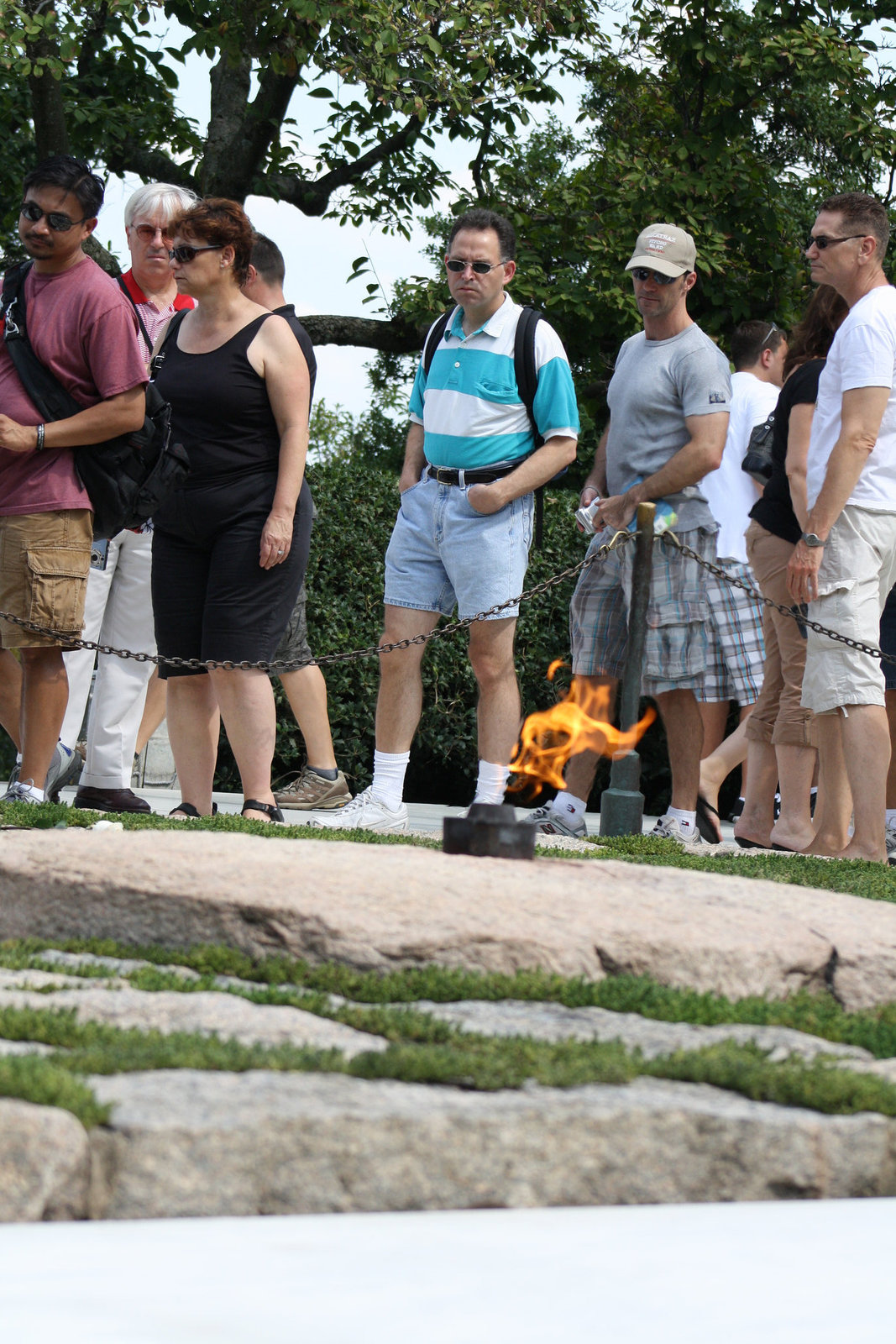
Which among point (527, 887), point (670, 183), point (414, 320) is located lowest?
point (527, 887)

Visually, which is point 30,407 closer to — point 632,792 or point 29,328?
point 29,328

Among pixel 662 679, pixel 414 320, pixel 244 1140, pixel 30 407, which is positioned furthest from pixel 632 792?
pixel 414 320

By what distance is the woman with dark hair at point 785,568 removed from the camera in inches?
239

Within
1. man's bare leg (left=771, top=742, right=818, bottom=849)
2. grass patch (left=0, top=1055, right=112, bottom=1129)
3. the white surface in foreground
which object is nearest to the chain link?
man's bare leg (left=771, top=742, right=818, bottom=849)

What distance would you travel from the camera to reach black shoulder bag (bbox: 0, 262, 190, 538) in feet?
17.6

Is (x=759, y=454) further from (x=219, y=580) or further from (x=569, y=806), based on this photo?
(x=219, y=580)

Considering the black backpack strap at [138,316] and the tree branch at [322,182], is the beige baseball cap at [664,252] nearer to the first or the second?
the black backpack strap at [138,316]

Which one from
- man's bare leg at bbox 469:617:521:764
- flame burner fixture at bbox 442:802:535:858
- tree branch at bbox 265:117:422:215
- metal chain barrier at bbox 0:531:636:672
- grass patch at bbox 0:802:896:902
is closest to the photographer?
flame burner fixture at bbox 442:802:535:858

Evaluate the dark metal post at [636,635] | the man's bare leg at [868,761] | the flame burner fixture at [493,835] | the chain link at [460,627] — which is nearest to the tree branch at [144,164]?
the chain link at [460,627]

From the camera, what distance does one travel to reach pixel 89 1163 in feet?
6.27

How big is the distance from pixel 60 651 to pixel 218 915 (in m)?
2.58

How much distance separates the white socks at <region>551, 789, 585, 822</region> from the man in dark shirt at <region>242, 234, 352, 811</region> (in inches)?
45.3

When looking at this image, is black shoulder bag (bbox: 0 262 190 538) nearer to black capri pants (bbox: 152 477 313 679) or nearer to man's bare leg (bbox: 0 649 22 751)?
black capri pants (bbox: 152 477 313 679)

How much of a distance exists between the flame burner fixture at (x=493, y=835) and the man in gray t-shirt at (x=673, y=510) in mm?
2316
